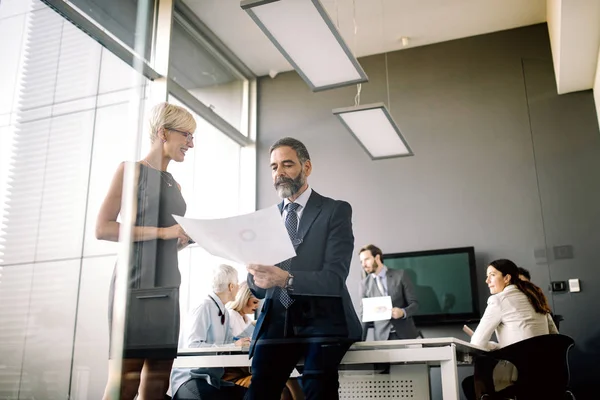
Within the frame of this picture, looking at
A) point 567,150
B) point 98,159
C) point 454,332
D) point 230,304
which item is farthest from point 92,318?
point 454,332

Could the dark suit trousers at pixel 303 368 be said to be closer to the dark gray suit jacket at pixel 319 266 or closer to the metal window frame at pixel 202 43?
the dark gray suit jacket at pixel 319 266

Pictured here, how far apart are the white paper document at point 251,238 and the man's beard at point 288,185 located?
0.12 m

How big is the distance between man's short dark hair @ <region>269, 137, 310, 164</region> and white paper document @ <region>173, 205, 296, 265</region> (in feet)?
0.81

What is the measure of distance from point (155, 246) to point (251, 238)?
24 cm

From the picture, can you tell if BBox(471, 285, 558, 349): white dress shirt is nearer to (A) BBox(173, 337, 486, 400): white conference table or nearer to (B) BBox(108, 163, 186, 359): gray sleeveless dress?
(A) BBox(173, 337, 486, 400): white conference table

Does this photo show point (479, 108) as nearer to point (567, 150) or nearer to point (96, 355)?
point (567, 150)

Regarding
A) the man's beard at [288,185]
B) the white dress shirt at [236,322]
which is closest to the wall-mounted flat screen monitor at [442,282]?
the white dress shirt at [236,322]

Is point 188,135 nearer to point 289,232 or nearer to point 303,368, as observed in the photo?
point 289,232

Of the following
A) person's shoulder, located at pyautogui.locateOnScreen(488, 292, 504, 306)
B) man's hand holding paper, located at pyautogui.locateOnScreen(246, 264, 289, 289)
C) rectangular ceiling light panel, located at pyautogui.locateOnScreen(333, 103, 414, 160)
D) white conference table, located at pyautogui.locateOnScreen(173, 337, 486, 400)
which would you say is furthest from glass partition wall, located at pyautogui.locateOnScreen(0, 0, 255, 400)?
rectangular ceiling light panel, located at pyautogui.locateOnScreen(333, 103, 414, 160)

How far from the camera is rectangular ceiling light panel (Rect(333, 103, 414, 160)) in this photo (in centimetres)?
383

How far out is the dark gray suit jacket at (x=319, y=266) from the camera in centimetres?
145

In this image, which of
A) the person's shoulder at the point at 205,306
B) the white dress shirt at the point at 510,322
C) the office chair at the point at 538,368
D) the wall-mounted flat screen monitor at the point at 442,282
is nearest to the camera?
the person's shoulder at the point at 205,306

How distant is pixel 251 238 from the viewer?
4.74 ft

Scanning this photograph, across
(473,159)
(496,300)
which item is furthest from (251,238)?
(473,159)
